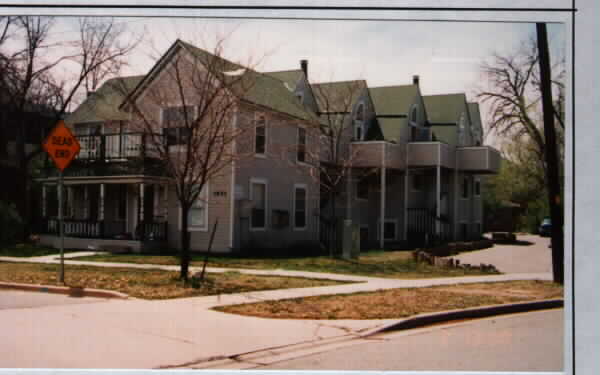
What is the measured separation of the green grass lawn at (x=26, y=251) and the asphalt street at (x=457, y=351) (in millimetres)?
7014

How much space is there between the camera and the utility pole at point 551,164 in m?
9.80

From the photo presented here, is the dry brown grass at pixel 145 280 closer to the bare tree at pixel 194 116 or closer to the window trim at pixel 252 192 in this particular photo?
the bare tree at pixel 194 116

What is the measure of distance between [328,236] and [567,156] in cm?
682

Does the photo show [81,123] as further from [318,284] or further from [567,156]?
[567,156]

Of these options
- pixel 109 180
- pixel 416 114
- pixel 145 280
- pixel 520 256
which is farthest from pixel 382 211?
pixel 109 180

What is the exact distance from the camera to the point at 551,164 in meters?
12.0

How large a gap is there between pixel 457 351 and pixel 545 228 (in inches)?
151

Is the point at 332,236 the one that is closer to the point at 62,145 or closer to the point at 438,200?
the point at 438,200

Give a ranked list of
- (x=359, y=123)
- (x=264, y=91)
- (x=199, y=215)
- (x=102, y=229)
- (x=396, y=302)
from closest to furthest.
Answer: (x=396, y=302) < (x=264, y=91) < (x=359, y=123) < (x=199, y=215) < (x=102, y=229)

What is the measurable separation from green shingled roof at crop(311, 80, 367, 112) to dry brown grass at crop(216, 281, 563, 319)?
3875mm

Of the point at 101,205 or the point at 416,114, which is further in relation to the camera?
the point at 101,205

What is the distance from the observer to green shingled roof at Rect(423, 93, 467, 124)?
11.7m

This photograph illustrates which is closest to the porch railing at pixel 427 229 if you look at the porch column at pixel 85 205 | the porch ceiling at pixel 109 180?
the porch ceiling at pixel 109 180

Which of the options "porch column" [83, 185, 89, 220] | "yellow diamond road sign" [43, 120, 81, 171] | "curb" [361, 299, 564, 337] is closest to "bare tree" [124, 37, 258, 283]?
"yellow diamond road sign" [43, 120, 81, 171]
